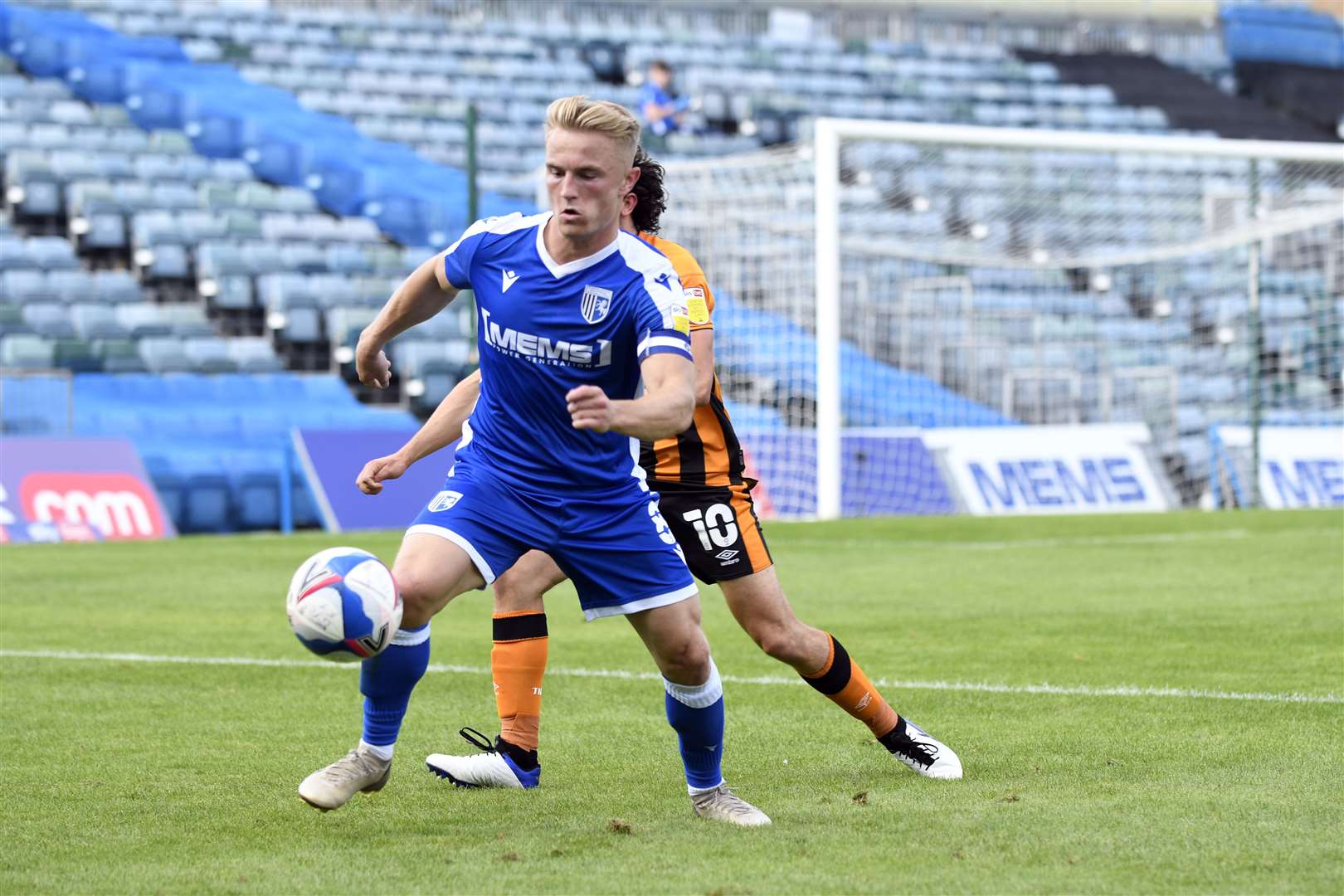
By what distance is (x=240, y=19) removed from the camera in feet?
110

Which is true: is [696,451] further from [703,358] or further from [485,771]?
[485,771]

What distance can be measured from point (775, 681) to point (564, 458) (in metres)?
3.24

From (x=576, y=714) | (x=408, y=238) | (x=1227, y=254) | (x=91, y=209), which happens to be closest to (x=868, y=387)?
(x=1227, y=254)

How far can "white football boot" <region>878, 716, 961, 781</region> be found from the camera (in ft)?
18.8

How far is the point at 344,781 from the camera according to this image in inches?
194

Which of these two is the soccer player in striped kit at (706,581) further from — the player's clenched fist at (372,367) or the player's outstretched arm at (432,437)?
the player's clenched fist at (372,367)

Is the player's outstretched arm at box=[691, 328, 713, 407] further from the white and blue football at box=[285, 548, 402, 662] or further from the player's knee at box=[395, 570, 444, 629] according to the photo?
the white and blue football at box=[285, 548, 402, 662]

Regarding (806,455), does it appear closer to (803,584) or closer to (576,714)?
(803,584)

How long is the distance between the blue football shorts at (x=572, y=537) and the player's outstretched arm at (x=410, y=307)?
495 mm

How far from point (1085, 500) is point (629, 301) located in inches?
671

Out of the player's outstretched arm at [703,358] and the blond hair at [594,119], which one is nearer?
the blond hair at [594,119]

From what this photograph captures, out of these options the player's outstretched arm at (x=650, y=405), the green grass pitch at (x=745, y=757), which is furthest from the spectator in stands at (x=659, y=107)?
the player's outstretched arm at (x=650, y=405)

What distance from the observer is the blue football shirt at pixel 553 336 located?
4.95 meters

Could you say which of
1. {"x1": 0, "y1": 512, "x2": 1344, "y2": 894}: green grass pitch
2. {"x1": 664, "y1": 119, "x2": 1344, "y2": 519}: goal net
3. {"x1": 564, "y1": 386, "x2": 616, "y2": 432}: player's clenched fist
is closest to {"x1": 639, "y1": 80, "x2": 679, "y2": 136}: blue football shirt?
{"x1": 664, "y1": 119, "x2": 1344, "y2": 519}: goal net
